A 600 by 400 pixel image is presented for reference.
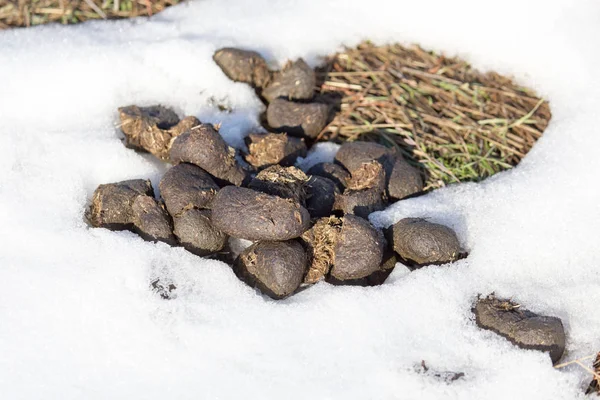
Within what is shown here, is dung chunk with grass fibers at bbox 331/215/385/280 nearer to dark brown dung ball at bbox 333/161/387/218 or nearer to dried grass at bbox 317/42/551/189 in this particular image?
dark brown dung ball at bbox 333/161/387/218

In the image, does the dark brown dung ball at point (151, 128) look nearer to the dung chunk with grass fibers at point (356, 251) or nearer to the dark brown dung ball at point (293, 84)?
the dark brown dung ball at point (293, 84)

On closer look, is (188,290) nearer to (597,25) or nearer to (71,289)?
(71,289)

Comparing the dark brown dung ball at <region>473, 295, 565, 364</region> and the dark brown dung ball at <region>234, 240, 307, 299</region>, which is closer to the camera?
the dark brown dung ball at <region>473, 295, 565, 364</region>

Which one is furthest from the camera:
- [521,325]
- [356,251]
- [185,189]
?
[185,189]

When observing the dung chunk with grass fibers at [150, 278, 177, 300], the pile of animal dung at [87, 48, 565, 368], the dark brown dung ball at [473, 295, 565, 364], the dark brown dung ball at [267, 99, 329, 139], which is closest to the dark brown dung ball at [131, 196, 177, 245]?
the pile of animal dung at [87, 48, 565, 368]

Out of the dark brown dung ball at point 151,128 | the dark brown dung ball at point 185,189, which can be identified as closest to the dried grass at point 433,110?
the dark brown dung ball at point 151,128

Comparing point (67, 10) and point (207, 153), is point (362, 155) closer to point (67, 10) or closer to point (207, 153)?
point (207, 153)

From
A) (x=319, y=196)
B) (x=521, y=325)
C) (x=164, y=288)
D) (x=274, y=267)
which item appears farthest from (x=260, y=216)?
(x=521, y=325)
